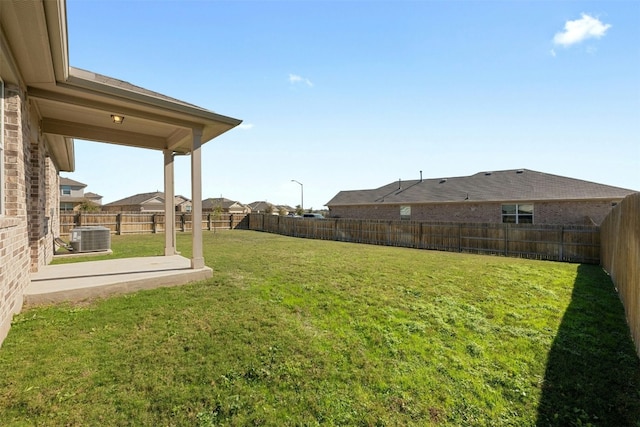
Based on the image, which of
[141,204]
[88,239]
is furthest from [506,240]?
[141,204]

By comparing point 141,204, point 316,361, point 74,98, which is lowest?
point 316,361

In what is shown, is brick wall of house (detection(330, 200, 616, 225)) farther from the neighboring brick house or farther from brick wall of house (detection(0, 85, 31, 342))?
brick wall of house (detection(0, 85, 31, 342))

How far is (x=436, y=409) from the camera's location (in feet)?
10.3

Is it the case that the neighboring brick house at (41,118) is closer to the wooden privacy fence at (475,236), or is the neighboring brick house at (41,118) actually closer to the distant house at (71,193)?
the wooden privacy fence at (475,236)

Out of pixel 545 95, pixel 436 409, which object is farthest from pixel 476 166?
pixel 436 409

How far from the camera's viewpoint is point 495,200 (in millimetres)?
18656

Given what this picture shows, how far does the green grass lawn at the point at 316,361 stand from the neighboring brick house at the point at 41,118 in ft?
4.20

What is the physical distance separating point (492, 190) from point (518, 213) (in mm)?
2208

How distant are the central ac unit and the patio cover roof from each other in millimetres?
3077

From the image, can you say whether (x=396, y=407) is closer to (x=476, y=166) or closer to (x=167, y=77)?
(x=167, y=77)

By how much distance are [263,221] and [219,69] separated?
1616cm

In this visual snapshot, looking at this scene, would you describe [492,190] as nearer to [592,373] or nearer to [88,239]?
[592,373]

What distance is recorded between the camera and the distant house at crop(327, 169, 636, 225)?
16.4 metres

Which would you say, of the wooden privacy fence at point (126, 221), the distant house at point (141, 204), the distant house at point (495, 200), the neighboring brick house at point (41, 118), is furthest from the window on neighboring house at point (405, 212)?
the distant house at point (141, 204)
